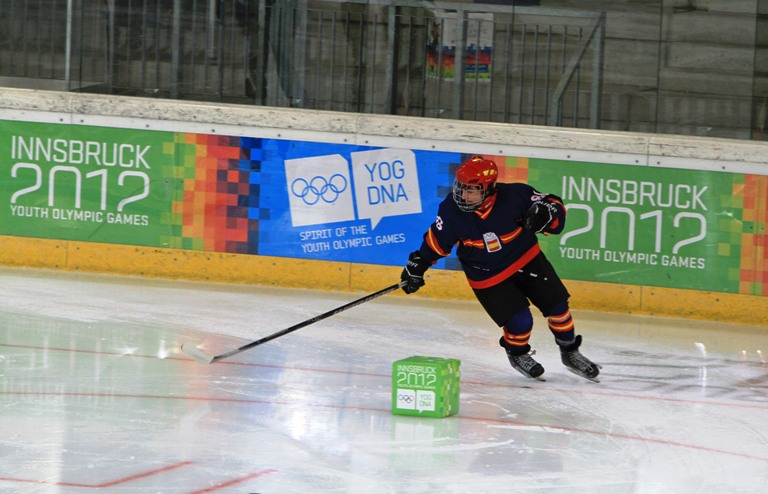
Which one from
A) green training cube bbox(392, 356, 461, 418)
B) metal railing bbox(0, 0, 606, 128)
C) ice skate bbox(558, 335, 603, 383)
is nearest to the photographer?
green training cube bbox(392, 356, 461, 418)

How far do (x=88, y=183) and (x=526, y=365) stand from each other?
4.16 metres

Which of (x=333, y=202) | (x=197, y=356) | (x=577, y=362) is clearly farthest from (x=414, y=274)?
(x=333, y=202)

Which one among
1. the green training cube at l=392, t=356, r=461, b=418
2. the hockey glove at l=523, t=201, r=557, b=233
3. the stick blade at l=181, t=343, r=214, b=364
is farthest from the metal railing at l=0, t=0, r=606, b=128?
the green training cube at l=392, t=356, r=461, b=418

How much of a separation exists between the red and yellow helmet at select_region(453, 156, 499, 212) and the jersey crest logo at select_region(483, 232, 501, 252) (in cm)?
18

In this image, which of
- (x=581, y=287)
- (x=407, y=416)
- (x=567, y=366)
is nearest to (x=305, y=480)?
(x=407, y=416)

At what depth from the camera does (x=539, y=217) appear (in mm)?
6551

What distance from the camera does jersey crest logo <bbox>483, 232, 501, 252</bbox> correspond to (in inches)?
265

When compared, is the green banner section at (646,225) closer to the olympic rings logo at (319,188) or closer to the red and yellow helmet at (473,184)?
the olympic rings logo at (319,188)

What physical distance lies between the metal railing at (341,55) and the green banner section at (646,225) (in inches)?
22.6

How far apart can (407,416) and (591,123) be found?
13.0 feet

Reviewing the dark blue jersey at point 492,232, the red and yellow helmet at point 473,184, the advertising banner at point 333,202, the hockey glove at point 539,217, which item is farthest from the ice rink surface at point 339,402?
the red and yellow helmet at point 473,184

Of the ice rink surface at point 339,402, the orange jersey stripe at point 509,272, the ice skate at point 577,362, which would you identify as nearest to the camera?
the ice rink surface at point 339,402

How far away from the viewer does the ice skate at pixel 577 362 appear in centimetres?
699

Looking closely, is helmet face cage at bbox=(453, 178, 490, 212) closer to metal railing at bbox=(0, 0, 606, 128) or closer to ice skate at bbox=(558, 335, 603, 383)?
ice skate at bbox=(558, 335, 603, 383)
